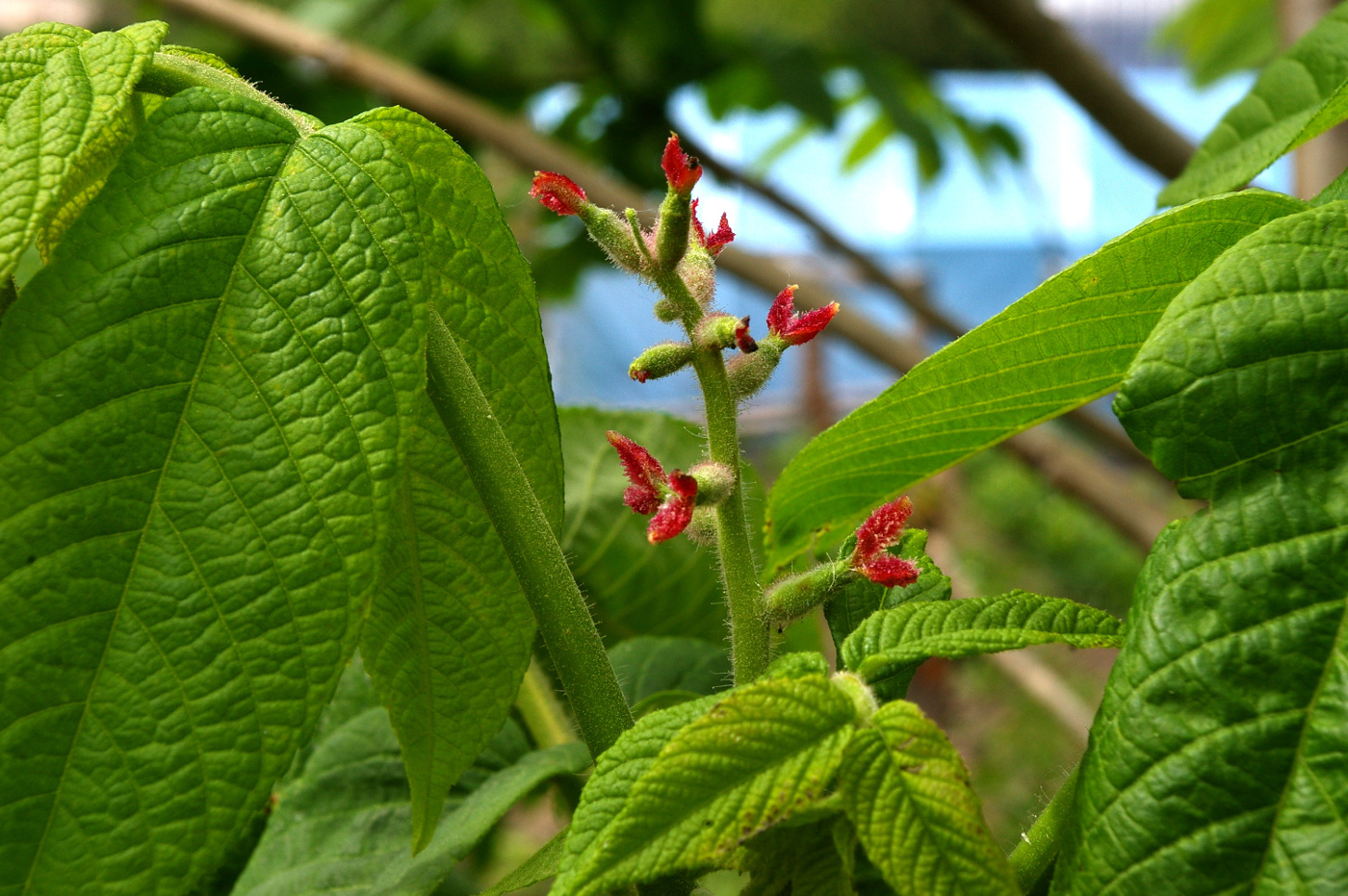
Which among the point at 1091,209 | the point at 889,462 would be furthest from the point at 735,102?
the point at 1091,209

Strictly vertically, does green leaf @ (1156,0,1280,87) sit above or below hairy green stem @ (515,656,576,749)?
above

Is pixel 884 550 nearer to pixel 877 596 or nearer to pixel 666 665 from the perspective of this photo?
pixel 877 596

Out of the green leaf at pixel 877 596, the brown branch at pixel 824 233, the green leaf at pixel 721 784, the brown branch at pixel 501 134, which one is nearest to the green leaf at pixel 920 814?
the green leaf at pixel 721 784

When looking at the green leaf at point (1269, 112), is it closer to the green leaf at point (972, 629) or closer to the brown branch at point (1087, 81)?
the green leaf at point (972, 629)

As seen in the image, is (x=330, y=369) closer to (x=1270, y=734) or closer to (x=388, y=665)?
(x=388, y=665)

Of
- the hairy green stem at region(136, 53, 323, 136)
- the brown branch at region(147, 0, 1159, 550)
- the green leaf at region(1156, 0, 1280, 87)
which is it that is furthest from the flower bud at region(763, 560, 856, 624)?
the green leaf at region(1156, 0, 1280, 87)

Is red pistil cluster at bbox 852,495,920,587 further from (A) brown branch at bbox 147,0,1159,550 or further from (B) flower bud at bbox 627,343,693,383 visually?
(A) brown branch at bbox 147,0,1159,550
